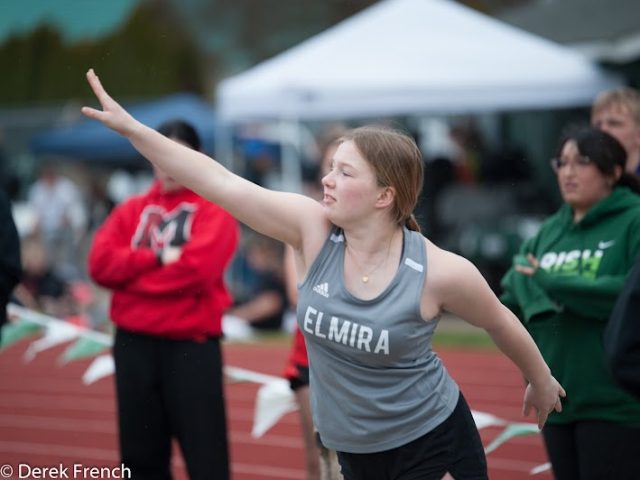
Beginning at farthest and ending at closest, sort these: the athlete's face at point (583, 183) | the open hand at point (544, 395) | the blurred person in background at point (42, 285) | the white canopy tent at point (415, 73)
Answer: the blurred person in background at point (42, 285), the white canopy tent at point (415, 73), the athlete's face at point (583, 183), the open hand at point (544, 395)

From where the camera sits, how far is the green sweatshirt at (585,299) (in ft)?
12.8

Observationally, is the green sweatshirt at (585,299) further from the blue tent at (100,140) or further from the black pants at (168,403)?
the blue tent at (100,140)

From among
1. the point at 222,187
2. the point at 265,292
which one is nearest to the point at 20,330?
the point at 222,187

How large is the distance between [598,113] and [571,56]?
6.20 meters

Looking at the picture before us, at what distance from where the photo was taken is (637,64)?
448 inches

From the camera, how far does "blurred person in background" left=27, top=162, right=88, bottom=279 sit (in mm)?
17172

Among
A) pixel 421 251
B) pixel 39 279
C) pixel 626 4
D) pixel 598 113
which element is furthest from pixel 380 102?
pixel 421 251

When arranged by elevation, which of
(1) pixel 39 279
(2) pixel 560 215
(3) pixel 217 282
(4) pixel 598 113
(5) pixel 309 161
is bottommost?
(1) pixel 39 279

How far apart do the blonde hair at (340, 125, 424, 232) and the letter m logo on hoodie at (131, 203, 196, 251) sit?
1.76 metres

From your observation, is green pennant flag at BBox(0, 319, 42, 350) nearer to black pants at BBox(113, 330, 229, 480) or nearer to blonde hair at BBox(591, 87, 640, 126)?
black pants at BBox(113, 330, 229, 480)

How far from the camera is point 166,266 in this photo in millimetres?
4766

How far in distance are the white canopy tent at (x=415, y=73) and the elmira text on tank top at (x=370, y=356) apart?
313 inches

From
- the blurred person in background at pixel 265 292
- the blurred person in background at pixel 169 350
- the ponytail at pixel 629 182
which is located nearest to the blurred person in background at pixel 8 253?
the blurred person in background at pixel 169 350

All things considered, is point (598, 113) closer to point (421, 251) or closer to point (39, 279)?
point (421, 251)
